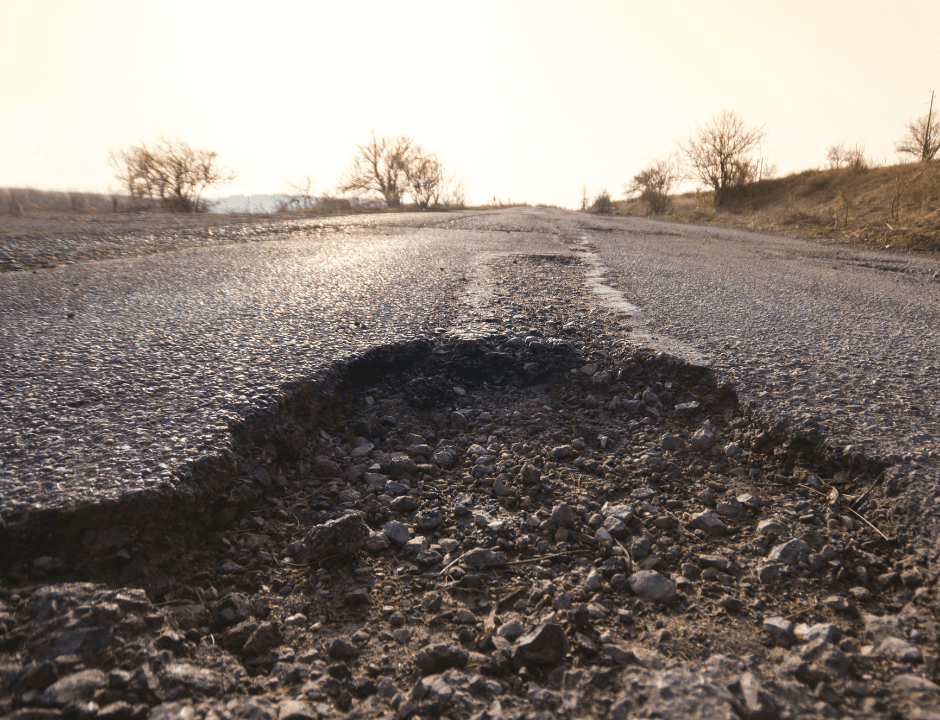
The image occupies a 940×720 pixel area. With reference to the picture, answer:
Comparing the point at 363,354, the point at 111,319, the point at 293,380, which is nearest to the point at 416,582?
the point at 293,380

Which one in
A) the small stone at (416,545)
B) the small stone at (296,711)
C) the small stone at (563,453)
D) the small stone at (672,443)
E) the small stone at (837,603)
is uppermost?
the small stone at (672,443)

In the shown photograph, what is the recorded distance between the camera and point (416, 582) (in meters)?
1.20

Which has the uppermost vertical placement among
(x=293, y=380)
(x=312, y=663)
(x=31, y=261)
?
(x=31, y=261)

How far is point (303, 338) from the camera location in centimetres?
227

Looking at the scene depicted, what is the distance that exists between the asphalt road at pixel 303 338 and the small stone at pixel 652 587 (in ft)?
2.21

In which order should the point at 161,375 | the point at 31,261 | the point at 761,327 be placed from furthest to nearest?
1. the point at 31,261
2. the point at 761,327
3. the point at 161,375

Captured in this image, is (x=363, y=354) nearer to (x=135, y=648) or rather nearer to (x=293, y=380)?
(x=293, y=380)

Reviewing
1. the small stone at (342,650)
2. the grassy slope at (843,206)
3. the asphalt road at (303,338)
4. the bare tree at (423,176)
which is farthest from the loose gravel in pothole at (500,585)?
the bare tree at (423,176)

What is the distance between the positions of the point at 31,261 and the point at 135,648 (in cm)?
384

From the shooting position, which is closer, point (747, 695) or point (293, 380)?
point (747, 695)

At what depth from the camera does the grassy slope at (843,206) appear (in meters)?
7.94

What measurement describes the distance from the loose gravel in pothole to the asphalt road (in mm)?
178

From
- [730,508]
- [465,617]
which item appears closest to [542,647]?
[465,617]

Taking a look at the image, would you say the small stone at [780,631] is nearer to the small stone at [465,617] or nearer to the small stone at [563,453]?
the small stone at [465,617]
